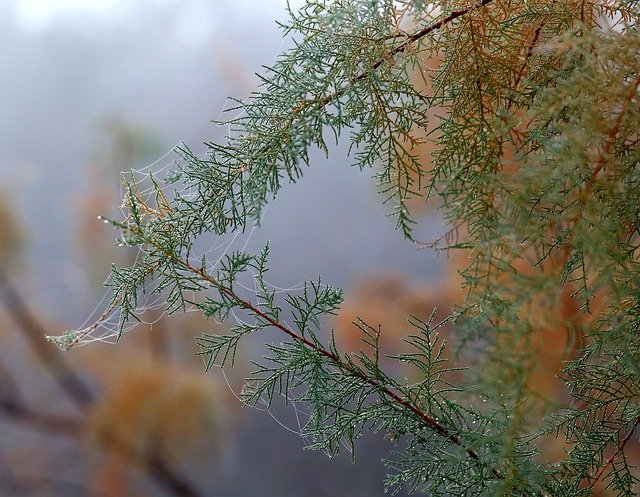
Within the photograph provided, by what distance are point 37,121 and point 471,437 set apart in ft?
4.55

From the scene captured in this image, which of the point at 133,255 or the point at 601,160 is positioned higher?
the point at 133,255

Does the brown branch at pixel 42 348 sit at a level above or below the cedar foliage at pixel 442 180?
above

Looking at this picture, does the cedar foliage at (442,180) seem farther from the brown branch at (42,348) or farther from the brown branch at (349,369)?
the brown branch at (42,348)

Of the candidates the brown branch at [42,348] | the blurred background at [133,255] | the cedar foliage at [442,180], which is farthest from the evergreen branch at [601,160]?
the brown branch at [42,348]

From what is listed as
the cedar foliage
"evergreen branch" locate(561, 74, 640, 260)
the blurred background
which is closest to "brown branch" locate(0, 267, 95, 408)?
the blurred background

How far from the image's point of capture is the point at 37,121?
1.45 m

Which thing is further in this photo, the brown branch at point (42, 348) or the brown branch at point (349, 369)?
the brown branch at point (42, 348)

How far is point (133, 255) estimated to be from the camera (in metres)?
1.27

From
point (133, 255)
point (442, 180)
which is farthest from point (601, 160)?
point (133, 255)

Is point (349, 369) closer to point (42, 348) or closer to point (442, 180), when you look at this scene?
point (442, 180)

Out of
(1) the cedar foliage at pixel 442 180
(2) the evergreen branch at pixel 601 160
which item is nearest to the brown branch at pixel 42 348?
(1) the cedar foliage at pixel 442 180

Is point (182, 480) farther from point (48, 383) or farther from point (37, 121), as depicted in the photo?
point (37, 121)

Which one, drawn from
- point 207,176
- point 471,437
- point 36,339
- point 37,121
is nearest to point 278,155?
point 207,176

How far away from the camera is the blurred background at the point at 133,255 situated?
1.30 metres
